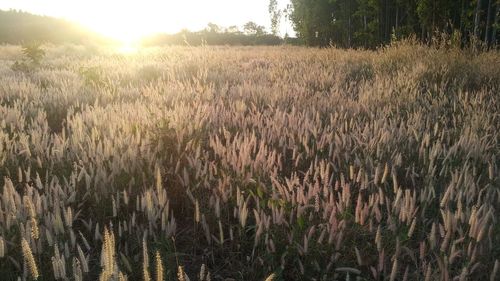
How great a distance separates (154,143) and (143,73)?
6305 millimetres

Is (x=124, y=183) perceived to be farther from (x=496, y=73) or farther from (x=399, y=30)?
(x=399, y=30)

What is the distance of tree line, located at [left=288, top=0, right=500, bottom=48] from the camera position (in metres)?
14.4

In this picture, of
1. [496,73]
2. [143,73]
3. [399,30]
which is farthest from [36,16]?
[496,73]

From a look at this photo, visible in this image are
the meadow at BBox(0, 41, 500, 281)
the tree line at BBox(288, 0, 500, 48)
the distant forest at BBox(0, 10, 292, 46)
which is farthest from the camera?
the distant forest at BBox(0, 10, 292, 46)

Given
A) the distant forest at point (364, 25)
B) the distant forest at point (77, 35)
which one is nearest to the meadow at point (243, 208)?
the distant forest at point (364, 25)

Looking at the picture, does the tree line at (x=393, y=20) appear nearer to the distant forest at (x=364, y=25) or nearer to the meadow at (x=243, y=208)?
the distant forest at (x=364, y=25)

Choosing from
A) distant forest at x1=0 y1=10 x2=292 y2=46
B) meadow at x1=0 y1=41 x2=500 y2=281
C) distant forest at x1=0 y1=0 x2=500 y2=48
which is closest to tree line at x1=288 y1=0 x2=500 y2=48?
distant forest at x1=0 y1=0 x2=500 y2=48

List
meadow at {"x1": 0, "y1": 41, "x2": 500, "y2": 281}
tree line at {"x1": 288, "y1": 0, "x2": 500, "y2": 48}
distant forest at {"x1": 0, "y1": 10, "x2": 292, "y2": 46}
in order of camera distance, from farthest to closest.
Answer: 1. distant forest at {"x1": 0, "y1": 10, "x2": 292, "y2": 46}
2. tree line at {"x1": 288, "y1": 0, "x2": 500, "y2": 48}
3. meadow at {"x1": 0, "y1": 41, "x2": 500, "y2": 281}

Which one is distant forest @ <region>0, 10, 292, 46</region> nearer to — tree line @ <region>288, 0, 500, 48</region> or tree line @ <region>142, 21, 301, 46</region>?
tree line @ <region>142, 21, 301, 46</region>

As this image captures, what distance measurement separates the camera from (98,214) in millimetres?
2107

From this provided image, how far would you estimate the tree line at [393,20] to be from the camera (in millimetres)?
14383

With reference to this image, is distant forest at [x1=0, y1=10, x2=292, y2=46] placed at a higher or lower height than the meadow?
higher

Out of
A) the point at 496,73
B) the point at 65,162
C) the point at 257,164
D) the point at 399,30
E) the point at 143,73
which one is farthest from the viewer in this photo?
the point at 399,30

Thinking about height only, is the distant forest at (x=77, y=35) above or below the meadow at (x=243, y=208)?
above
